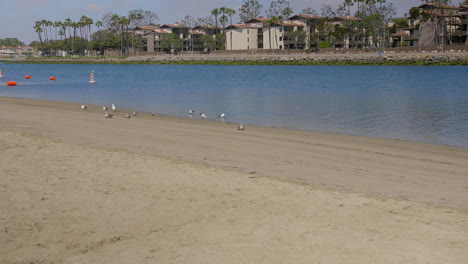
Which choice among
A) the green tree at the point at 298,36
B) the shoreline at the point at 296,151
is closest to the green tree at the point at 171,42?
the green tree at the point at 298,36

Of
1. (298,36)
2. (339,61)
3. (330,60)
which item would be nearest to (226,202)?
(339,61)

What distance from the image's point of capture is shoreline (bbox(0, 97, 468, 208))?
31.9 ft

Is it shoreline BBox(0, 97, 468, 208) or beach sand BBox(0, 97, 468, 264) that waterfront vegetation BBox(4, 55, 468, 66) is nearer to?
shoreline BBox(0, 97, 468, 208)

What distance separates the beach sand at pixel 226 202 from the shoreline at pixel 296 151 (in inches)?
2.2

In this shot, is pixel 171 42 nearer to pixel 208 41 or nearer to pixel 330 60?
pixel 208 41

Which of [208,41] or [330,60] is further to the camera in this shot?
[208,41]

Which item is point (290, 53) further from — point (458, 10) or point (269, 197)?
point (269, 197)

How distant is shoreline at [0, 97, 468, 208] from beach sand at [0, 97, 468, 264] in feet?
0.18

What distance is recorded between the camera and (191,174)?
32.4 ft

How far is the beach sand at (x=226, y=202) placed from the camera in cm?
600

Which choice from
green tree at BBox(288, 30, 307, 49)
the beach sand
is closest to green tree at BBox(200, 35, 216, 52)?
green tree at BBox(288, 30, 307, 49)

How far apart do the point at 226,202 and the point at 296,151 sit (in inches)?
210

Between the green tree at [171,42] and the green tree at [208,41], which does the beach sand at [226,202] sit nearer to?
the green tree at [208,41]

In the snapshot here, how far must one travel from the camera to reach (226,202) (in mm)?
7992
